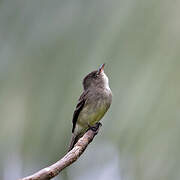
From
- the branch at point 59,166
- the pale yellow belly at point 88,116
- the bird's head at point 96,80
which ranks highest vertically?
the bird's head at point 96,80

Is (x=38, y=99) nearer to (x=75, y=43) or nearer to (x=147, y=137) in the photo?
(x=75, y=43)

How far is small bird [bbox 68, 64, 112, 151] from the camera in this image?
14.3 feet

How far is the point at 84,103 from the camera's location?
462 cm

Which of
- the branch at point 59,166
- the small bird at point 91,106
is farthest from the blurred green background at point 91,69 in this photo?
the small bird at point 91,106

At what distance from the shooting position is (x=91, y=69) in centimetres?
169

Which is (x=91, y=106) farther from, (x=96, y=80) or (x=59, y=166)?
(x=59, y=166)

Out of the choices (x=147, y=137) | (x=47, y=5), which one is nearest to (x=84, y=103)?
(x=47, y=5)

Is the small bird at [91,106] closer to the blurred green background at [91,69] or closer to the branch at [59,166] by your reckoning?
the branch at [59,166]

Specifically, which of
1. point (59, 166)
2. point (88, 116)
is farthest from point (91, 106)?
point (59, 166)

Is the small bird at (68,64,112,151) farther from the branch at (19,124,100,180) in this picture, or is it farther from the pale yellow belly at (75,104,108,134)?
the branch at (19,124,100,180)

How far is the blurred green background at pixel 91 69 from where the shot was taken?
153 cm

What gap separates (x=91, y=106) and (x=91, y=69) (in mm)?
2810

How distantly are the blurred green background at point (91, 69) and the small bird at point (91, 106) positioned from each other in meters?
2.52

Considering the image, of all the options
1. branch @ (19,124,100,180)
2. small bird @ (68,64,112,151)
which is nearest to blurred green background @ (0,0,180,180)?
branch @ (19,124,100,180)
